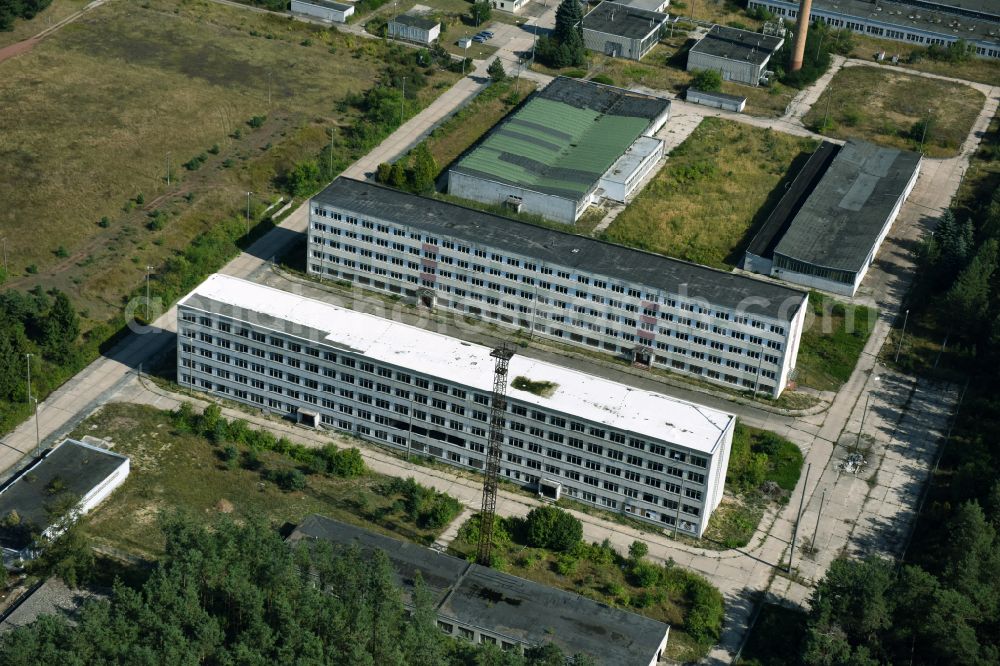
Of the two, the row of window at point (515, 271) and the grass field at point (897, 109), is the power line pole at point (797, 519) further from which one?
the grass field at point (897, 109)

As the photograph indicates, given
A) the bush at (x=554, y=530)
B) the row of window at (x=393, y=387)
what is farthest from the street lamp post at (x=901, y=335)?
the bush at (x=554, y=530)

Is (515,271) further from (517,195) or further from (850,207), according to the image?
(850,207)

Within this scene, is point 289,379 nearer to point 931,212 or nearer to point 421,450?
point 421,450

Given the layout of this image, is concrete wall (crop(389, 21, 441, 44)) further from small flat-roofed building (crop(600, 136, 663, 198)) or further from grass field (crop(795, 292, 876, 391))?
grass field (crop(795, 292, 876, 391))

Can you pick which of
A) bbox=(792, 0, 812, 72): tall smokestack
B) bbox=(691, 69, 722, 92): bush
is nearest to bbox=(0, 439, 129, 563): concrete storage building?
bbox=(691, 69, 722, 92): bush

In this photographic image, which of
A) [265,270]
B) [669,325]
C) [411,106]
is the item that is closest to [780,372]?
[669,325]

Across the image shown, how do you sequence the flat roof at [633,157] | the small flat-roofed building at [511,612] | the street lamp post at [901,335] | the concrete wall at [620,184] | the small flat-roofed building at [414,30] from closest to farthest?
the small flat-roofed building at [511,612]
the street lamp post at [901,335]
the concrete wall at [620,184]
the flat roof at [633,157]
the small flat-roofed building at [414,30]

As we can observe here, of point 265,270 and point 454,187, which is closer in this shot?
point 265,270
